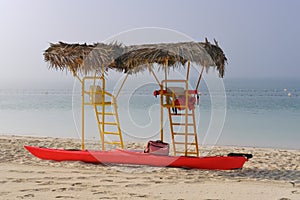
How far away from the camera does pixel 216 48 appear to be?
834cm

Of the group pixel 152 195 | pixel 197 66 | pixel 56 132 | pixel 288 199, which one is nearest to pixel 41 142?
pixel 56 132

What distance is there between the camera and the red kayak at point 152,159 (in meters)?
7.87

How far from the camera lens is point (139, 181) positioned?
697 centimetres

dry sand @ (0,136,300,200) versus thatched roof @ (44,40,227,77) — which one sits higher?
thatched roof @ (44,40,227,77)

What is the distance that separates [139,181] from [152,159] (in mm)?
1219

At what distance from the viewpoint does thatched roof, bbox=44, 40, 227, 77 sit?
318 inches

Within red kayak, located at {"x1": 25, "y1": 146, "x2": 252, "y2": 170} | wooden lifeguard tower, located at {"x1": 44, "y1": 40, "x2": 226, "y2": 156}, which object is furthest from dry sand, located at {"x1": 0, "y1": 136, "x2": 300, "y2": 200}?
wooden lifeguard tower, located at {"x1": 44, "y1": 40, "x2": 226, "y2": 156}

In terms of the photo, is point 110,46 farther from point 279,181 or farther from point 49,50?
point 279,181

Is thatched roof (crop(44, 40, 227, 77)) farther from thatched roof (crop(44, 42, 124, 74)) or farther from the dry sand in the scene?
the dry sand

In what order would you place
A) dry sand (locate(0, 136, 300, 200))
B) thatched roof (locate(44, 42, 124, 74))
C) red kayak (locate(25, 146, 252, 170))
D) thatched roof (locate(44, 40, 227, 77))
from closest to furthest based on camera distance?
dry sand (locate(0, 136, 300, 200)), red kayak (locate(25, 146, 252, 170)), thatched roof (locate(44, 40, 227, 77)), thatched roof (locate(44, 42, 124, 74))

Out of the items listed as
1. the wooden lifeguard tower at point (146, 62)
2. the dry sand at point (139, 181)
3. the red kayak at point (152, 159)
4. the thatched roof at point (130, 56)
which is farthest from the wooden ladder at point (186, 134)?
the thatched roof at point (130, 56)

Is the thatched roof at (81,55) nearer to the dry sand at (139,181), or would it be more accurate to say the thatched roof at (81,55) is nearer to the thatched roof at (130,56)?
the thatched roof at (130,56)

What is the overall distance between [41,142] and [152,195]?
25.0ft

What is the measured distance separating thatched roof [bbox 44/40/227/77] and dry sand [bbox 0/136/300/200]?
1.91 meters
